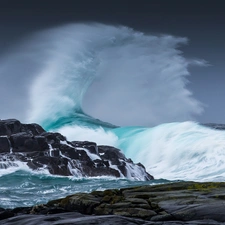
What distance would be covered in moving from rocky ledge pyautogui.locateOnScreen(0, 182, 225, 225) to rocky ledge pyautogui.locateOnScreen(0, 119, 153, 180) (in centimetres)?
2970

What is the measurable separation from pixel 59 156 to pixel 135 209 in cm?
3660

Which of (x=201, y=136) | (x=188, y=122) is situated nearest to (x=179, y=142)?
(x=201, y=136)

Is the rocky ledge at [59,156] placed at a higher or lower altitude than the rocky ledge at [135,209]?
higher

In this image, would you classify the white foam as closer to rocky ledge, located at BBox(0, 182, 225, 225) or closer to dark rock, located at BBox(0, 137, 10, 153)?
dark rock, located at BBox(0, 137, 10, 153)

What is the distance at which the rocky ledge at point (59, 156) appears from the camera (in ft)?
153

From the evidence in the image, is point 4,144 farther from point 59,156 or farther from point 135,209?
point 135,209

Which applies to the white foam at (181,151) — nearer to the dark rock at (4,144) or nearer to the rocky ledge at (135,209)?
the dark rock at (4,144)

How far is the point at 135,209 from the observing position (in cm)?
1337

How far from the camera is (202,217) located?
475 inches

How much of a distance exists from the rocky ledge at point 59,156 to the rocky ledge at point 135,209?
29.7 m

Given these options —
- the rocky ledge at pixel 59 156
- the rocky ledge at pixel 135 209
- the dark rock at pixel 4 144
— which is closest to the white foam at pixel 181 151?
the rocky ledge at pixel 59 156

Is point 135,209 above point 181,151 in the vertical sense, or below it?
below

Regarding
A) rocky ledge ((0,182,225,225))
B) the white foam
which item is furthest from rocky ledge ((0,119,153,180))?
rocky ledge ((0,182,225,225))

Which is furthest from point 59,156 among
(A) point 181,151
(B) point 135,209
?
(B) point 135,209
